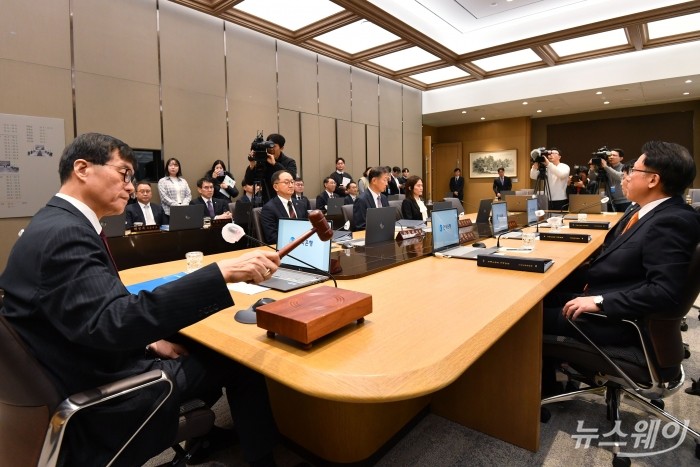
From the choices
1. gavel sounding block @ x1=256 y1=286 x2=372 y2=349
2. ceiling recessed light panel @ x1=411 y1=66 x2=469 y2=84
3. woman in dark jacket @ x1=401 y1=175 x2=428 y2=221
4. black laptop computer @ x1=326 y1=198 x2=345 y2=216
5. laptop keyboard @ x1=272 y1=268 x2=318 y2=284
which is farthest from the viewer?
ceiling recessed light panel @ x1=411 y1=66 x2=469 y2=84

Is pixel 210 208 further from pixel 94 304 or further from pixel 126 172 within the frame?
pixel 94 304

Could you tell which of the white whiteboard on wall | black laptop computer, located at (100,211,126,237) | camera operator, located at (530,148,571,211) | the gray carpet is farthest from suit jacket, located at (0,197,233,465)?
camera operator, located at (530,148,571,211)

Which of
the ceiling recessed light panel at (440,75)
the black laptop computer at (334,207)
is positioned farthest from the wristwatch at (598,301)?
the ceiling recessed light panel at (440,75)

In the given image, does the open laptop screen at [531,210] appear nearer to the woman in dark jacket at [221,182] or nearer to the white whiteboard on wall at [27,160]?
the woman in dark jacket at [221,182]

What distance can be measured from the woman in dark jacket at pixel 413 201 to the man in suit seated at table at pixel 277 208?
1592 millimetres

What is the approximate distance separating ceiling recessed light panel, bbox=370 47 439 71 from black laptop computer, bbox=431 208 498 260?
5.93m

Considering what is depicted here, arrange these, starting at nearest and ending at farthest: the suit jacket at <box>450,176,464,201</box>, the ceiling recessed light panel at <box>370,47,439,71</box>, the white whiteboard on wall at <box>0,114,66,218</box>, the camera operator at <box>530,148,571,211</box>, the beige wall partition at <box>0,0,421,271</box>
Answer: the white whiteboard on wall at <box>0,114,66,218</box>, the beige wall partition at <box>0,0,421,271</box>, the camera operator at <box>530,148,571,211</box>, the ceiling recessed light panel at <box>370,47,439,71</box>, the suit jacket at <box>450,176,464,201</box>

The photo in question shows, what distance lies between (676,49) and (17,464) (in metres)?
10.1

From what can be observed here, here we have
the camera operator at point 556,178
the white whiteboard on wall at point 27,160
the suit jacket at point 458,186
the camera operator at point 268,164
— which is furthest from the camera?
the suit jacket at point 458,186

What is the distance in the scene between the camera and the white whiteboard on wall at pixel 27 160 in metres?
4.63

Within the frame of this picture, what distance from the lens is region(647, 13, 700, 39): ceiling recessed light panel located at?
628 cm

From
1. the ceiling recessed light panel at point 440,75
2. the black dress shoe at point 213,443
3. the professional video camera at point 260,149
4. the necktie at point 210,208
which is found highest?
the ceiling recessed light panel at point 440,75

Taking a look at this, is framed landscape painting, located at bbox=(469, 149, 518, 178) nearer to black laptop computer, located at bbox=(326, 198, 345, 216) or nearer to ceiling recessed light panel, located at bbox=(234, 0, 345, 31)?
black laptop computer, located at bbox=(326, 198, 345, 216)

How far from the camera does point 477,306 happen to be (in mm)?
1462
